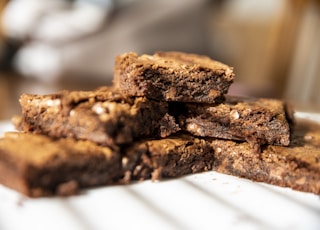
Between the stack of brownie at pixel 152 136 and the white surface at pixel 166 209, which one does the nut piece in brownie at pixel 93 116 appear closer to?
the stack of brownie at pixel 152 136

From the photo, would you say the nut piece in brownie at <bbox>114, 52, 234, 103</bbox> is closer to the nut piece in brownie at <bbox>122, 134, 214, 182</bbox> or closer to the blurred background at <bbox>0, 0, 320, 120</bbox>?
the nut piece in brownie at <bbox>122, 134, 214, 182</bbox>

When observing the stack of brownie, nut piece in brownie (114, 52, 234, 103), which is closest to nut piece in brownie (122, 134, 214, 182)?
the stack of brownie

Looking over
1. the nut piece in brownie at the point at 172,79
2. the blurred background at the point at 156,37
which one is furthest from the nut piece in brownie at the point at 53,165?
the blurred background at the point at 156,37

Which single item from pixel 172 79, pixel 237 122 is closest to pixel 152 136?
pixel 172 79

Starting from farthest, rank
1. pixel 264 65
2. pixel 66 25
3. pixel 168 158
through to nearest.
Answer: pixel 264 65 → pixel 66 25 → pixel 168 158

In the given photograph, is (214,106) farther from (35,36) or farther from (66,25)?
(35,36)

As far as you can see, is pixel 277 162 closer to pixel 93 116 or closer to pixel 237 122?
pixel 237 122

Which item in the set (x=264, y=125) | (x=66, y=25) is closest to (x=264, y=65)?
(x=66, y=25)
